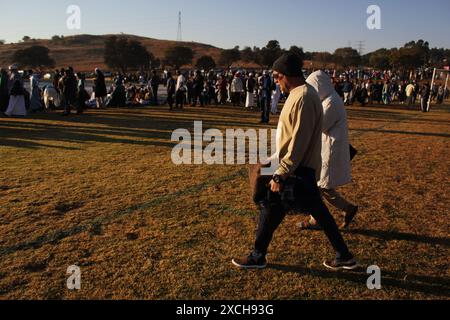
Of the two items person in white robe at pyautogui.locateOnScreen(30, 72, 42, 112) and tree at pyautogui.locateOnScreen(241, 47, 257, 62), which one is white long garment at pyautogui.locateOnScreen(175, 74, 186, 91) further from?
tree at pyautogui.locateOnScreen(241, 47, 257, 62)

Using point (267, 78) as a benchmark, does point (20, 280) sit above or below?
below

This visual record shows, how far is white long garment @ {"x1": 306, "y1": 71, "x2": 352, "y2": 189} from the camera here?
167 inches

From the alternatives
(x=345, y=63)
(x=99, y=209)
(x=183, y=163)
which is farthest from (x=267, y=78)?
(x=345, y=63)

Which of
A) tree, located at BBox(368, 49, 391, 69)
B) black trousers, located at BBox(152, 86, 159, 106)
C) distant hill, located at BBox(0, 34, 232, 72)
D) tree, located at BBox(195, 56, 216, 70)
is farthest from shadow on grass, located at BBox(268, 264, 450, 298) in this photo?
tree, located at BBox(368, 49, 391, 69)

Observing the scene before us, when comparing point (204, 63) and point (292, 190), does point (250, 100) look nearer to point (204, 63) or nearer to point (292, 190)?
point (292, 190)

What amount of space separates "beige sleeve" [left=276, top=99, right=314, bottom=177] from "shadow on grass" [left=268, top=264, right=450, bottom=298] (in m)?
1.13

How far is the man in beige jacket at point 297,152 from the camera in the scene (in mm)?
3115

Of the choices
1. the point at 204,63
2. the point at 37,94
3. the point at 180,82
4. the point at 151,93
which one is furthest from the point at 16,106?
the point at 204,63

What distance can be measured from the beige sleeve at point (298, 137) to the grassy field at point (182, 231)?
110cm

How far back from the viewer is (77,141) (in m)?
10.0

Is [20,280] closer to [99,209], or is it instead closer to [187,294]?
[187,294]
